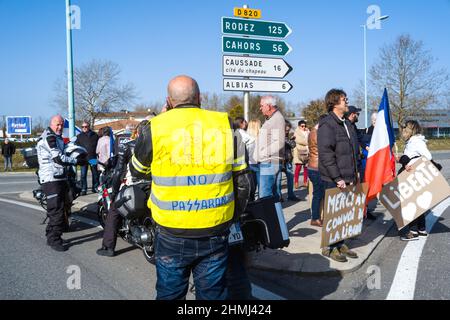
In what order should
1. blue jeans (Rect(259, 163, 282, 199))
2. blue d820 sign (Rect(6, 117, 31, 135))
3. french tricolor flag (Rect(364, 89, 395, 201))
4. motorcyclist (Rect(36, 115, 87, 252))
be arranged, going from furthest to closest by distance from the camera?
blue d820 sign (Rect(6, 117, 31, 135)) < blue jeans (Rect(259, 163, 282, 199)) < motorcyclist (Rect(36, 115, 87, 252)) < french tricolor flag (Rect(364, 89, 395, 201))

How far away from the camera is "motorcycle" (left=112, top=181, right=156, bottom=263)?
3.23 metres

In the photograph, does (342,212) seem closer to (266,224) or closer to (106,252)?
(266,224)

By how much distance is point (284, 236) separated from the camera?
347 cm

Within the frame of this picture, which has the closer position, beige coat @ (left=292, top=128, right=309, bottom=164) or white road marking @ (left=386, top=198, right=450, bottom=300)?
white road marking @ (left=386, top=198, right=450, bottom=300)

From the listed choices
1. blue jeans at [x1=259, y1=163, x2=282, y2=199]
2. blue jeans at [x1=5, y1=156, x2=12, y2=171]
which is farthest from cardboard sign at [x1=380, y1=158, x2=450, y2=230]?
blue jeans at [x1=5, y1=156, x2=12, y2=171]

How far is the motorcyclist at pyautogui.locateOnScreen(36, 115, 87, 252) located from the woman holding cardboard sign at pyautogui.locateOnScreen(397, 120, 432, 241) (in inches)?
188

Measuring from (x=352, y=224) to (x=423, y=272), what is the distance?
0.95 m

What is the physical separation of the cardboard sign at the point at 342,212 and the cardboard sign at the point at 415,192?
867 millimetres

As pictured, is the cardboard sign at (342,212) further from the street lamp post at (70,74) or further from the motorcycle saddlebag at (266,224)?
the street lamp post at (70,74)

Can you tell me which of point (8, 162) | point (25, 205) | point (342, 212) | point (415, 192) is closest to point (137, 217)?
point (342, 212)

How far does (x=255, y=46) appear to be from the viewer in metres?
7.30

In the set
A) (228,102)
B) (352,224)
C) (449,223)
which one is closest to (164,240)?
(352,224)

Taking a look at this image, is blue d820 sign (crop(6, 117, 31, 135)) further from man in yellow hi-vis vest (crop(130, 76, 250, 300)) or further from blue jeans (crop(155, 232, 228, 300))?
blue jeans (crop(155, 232, 228, 300))
